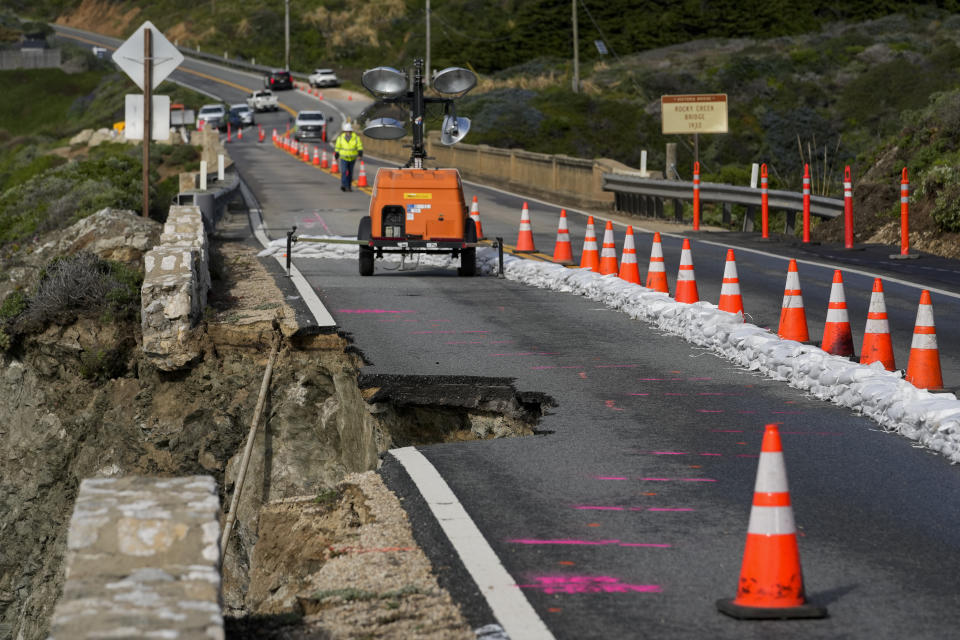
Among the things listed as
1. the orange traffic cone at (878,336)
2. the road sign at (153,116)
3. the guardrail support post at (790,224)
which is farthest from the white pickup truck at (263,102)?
the orange traffic cone at (878,336)

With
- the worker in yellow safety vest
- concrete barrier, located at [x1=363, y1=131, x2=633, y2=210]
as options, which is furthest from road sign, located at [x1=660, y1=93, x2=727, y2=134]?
the worker in yellow safety vest

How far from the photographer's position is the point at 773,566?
17.8 feet

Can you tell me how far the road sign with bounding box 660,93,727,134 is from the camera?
3009cm

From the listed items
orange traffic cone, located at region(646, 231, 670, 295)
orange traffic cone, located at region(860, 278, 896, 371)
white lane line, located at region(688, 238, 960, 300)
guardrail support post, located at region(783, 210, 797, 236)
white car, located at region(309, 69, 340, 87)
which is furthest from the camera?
white car, located at region(309, 69, 340, 87)

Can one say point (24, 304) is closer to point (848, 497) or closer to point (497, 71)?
point (848, 497)

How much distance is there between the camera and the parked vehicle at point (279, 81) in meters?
99.9

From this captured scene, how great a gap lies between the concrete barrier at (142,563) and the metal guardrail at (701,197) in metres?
19.9

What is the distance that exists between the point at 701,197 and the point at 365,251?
11.2 m

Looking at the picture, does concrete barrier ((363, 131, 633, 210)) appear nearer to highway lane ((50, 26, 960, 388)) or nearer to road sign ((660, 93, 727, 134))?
highway lane ((50, 26, 960, 388))

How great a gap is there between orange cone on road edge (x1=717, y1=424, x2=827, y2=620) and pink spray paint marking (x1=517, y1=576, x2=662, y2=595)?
462 mm

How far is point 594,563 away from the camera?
6.18 m

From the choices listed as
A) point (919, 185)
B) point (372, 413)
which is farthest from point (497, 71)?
point (372, 413)

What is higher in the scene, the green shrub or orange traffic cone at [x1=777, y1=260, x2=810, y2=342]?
the green shrub

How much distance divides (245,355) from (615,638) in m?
8.78
